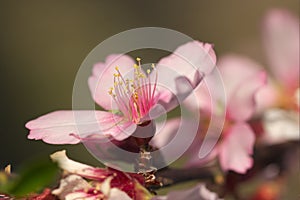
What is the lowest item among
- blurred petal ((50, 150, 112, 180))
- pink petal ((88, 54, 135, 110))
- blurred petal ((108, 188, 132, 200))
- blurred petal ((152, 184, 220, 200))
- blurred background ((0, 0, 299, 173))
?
blurred background ((0, 0, 299, 173))

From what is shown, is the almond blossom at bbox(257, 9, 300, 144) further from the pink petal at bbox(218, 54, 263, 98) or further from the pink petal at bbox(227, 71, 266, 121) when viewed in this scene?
the pink petal at bbox(227, 71, 266, 121)

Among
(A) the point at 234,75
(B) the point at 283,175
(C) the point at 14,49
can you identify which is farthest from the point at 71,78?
(B) the point at 283,175

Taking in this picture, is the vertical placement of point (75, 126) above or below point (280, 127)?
above

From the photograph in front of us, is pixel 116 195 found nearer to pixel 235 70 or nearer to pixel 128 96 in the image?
pixel 128 96

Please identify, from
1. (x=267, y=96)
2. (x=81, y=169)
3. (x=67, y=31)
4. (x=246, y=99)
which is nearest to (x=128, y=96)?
(x=81, y=169)

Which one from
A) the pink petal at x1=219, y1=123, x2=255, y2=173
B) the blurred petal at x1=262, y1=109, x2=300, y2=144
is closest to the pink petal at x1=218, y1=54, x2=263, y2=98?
the blurred petal at x1=262, y1=109, x2=300, y2=144

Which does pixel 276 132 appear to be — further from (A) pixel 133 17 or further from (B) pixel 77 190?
(A) pixel 133 17

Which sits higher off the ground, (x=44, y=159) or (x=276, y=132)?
(x=44, y=159)
